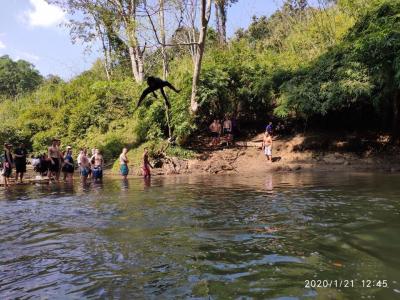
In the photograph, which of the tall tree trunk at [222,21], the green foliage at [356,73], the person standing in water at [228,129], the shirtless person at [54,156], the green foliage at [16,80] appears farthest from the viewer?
the green foliage at [16,80]

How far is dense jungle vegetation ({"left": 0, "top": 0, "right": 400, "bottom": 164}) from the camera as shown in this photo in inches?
701

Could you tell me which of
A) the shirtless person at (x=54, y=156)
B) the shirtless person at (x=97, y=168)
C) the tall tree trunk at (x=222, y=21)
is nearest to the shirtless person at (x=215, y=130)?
the shirtless person at (x=97, y=168)

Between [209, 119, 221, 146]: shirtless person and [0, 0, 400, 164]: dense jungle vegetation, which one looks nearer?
[0, 0, 400, 164]: dense jungle vegetation

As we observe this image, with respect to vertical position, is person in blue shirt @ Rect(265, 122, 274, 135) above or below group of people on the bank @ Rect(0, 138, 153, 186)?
above

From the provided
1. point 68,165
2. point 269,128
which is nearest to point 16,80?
point 68,165

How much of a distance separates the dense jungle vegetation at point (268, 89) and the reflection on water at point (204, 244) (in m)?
6.96

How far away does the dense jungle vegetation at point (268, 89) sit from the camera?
17.8m

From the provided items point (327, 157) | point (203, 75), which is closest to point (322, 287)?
point (327, 157)

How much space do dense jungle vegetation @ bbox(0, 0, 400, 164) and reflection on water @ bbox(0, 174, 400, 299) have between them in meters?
6.96

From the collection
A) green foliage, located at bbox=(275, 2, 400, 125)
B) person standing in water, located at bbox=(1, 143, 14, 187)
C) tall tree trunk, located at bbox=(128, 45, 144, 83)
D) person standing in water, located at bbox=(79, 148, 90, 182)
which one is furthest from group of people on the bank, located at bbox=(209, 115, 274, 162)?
person standing in water, located at bbox=(1, 143, 14, 187)

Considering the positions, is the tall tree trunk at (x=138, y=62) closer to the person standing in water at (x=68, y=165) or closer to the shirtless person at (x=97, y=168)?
the person standing in water at (x=68, y=165)

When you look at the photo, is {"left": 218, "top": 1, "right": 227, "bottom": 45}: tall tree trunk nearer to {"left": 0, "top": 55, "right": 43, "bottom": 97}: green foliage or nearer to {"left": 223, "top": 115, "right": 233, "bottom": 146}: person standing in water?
{"left": 223, "top": 115, "right": 233, "bottom": 146}: person standing in water

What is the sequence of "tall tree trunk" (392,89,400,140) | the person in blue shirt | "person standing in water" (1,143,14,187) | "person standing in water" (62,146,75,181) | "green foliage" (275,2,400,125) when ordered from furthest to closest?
the person in blue shirt
"tall tree trunk" (392,89,400,140)
"person standing in water" (62,146,75,181)
"green foliage" (275,2,400,125)
"person standing in water" (1,143,14,187)

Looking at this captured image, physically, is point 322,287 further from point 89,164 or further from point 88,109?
point 88,109
